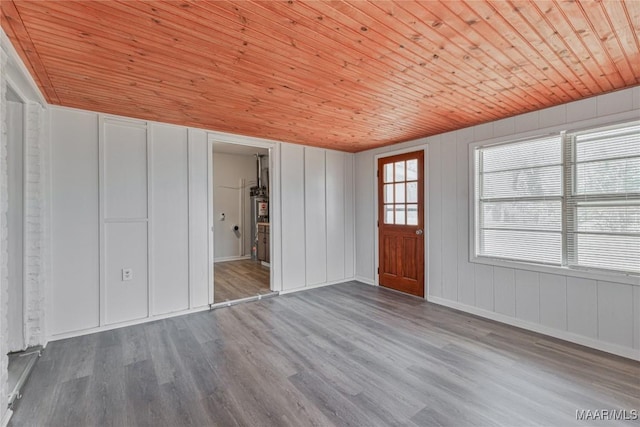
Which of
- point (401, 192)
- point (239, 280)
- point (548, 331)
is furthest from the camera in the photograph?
point (239, 280)

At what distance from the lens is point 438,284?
13.6 feet

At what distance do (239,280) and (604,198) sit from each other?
16.6 feet

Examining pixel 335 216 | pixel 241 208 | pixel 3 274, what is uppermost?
pixel 241 208

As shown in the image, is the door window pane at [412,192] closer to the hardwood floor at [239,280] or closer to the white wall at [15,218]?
the hardwood floor at [239,280]

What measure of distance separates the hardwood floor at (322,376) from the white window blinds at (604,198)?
0.92 meters

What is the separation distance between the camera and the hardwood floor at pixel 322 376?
188cm

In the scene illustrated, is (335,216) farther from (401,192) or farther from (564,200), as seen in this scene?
(564,200)

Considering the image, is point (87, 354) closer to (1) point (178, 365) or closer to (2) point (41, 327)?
(2) point (41, 327)

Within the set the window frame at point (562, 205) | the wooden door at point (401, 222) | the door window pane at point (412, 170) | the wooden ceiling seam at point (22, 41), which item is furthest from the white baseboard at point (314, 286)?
the wooden ceiling seam at point (22, 41)

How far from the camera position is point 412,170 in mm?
4504

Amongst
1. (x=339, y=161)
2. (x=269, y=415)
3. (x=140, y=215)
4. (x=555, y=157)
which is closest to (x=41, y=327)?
(x=140, y=215)

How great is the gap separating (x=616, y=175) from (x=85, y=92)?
489 cm

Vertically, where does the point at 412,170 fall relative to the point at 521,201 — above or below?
above

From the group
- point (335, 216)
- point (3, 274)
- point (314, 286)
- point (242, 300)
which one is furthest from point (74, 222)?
point (335, 216)
